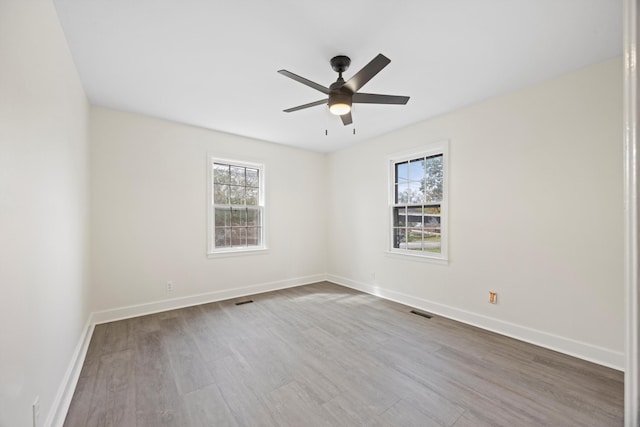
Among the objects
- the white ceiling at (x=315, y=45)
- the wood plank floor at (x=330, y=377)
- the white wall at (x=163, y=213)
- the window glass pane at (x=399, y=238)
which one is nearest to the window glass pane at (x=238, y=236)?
the white wall at (x=163, y=213)

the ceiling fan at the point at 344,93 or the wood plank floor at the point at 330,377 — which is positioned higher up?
the ceiling fan at the point at 344,93

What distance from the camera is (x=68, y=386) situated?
6.46 feet

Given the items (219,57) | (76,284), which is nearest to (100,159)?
(76,284)

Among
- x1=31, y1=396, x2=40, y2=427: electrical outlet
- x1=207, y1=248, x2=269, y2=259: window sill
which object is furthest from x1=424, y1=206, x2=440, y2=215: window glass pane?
x1=31, y1=396, x2=40, y2=427: electrical outlet

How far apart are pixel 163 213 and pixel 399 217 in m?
3.40

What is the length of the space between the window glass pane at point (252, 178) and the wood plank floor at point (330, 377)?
225 cm

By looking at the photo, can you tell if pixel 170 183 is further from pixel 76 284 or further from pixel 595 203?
pixel 595 203

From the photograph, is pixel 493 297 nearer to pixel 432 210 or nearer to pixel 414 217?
pixel 432 210

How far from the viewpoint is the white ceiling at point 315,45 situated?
70.8 inches

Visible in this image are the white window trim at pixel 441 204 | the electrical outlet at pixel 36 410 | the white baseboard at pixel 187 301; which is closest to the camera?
the electrical outlet at pixel 36 410

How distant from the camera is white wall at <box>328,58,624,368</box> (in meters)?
2.35

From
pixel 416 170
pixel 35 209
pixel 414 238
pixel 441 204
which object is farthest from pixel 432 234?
pixel 35 209

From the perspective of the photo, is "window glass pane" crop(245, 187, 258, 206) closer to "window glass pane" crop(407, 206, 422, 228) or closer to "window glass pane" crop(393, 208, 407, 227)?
"window glass pane" crop(393, 208, 407, 227)

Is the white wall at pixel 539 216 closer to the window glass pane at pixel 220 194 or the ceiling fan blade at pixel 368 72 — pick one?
the ceiling fan blade at pixel 368 72
